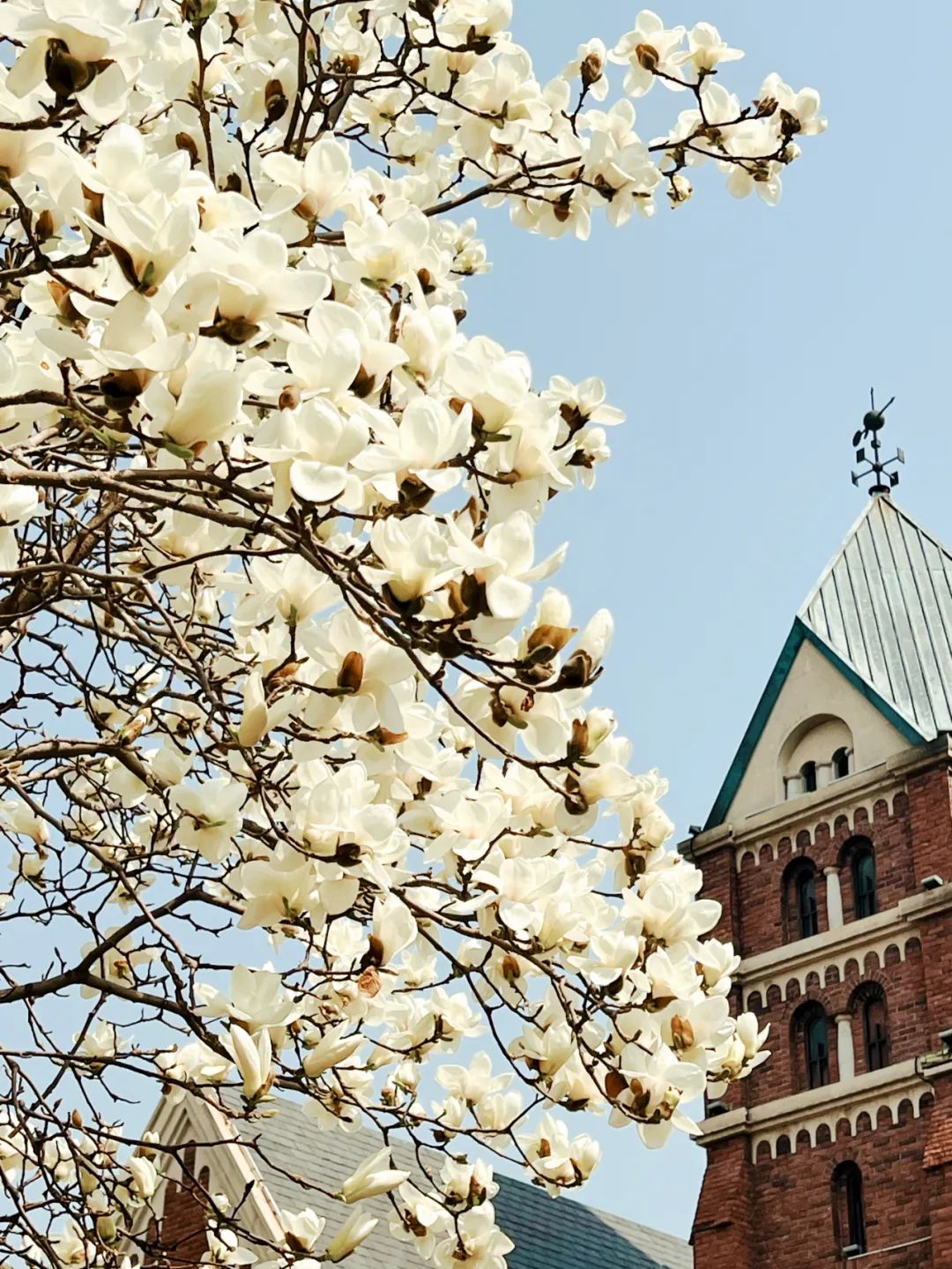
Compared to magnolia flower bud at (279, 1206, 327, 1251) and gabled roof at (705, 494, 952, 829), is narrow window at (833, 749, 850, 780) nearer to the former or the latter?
gabled roof at (705, 494, 952, 829)

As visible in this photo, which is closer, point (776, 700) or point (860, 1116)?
point (860, 1116)

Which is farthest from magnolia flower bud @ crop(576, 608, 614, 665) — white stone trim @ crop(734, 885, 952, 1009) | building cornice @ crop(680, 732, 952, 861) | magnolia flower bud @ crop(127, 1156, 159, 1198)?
building cornice @ crop(680, 732, 952, 861)

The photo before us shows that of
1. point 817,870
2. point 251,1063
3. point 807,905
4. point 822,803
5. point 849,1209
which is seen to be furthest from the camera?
point 822,803

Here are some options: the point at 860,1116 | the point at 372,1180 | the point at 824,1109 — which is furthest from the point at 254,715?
the point at 824,1109

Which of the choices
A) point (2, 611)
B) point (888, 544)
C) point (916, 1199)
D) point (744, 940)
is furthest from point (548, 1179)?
point (888, 544)

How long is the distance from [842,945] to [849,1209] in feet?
9.96

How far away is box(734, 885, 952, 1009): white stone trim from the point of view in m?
20.0

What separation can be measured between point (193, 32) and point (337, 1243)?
251cm

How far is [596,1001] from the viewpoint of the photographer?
350cm

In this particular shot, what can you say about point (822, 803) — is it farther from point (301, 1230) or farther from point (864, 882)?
point (301, 1230)

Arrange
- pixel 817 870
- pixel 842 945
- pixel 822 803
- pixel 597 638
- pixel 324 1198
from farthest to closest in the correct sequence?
pixel 822 803 < pixel 817 870 < pixel 842 945 < pixel 324 1198 < pixel 597 638

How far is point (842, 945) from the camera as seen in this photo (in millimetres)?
20719

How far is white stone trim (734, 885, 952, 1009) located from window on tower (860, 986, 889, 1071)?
37cm

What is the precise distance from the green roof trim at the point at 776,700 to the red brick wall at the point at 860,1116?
1.31m
